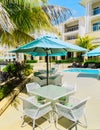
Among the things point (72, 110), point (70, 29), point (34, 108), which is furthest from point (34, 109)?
point (70, 29)

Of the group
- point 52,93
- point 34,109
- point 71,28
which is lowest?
point 34,109

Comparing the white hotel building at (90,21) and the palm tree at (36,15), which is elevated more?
the white hotel building at (90,21)

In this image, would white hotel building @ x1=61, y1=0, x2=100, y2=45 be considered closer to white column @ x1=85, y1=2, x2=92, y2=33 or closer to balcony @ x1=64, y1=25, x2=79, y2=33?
white column @ x1=85, y1=2, x2=92, y2=33

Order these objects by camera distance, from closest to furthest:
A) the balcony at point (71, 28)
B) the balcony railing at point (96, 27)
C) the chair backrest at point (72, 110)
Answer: the chair backrest at point (72, 110) → the balcony railing at point (96, 27) → the balcony at point (71, 28)

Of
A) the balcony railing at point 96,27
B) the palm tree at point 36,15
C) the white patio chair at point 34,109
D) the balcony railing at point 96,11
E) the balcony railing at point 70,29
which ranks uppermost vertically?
the balcony railing at point 96,11

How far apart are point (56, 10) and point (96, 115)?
6025mm

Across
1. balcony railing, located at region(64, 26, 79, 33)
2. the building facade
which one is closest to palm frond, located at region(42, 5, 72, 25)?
the building facade

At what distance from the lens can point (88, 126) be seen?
5.13 m

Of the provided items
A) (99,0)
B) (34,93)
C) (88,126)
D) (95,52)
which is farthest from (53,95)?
(99,0)

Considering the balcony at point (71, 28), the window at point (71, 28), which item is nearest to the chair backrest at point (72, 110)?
the balcony at point (71, 28)

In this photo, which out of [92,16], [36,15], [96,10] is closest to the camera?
[36,15]

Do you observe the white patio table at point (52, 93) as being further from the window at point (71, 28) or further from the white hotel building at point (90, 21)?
the window at point (71, 28)

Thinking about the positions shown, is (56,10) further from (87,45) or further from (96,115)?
(87,45)

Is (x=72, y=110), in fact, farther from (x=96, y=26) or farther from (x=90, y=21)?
(x=90, y=21)
